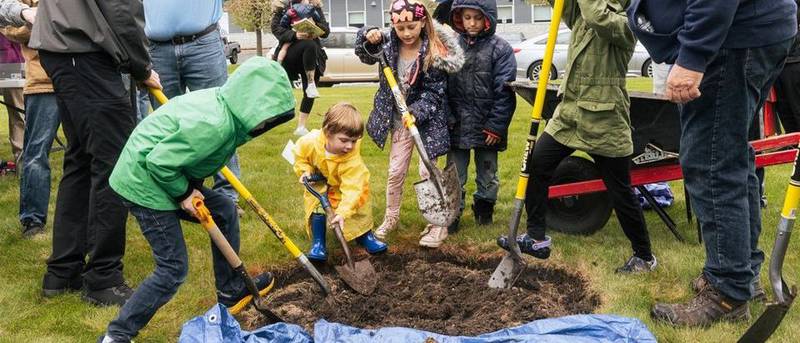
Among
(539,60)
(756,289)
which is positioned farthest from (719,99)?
(539,60)

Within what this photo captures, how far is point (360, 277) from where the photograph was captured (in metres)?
4.13

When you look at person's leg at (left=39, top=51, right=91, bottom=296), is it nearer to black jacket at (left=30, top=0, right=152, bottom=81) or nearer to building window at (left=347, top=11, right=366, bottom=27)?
black jacket at (left=30, top=0, right=152, bottom=81)

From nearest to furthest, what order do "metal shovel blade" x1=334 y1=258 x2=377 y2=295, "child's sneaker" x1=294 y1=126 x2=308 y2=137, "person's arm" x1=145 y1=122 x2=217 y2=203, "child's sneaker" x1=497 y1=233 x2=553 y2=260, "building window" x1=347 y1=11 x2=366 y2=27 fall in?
1. "person's arm" x1=145 y1=122 x2=217 y2=203
2. "metal shovel blade" x1=334 y1=258 x2=377 y2=295
3. "child's sneaker" x1=497 y1=233 x2=553 y2=260
4. "child's sneaker" x1=294 y1=126 x2=308 y2=137
5. "building window" x1=347 y1=11 x2=366 y2=27

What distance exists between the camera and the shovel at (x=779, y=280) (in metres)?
2.92

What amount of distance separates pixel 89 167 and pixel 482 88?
232 centimetres

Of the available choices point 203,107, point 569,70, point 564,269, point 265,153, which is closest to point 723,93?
point 569,70

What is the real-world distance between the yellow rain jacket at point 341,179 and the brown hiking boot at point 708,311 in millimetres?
1836

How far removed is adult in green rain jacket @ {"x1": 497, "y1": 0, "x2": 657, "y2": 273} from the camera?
Answer: 3.94m

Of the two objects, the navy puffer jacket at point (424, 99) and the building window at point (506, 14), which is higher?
the navy puffer jacket at point (424, 99)

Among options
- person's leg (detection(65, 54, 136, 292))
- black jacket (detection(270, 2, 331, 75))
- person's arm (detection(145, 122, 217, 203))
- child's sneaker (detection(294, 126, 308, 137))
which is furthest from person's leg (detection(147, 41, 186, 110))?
black jacket (detection(270, 2, 331, 75))

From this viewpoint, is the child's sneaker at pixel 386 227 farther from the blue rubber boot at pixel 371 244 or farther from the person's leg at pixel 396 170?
the blue rubber boot at pixel 371 244

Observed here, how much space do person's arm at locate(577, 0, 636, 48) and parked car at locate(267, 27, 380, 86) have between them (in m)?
16.1

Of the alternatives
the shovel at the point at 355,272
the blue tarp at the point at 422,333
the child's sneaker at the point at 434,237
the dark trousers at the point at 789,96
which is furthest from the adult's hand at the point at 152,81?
the dark trousers at the point at 789,96

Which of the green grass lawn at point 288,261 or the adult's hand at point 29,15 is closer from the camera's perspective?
the green grass lawn at point 288,261
